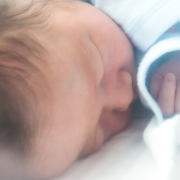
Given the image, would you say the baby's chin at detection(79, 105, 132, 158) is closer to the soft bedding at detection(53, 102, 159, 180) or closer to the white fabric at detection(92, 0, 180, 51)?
the soft bedding at detection(53, 102, 159, 180)

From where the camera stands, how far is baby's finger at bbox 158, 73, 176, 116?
1.67ft

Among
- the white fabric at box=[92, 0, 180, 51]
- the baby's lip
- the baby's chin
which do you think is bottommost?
the baby's chin

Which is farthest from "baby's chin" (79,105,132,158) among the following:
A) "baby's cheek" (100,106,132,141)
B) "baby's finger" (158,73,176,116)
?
"baby's finger" (158,73,176,116)

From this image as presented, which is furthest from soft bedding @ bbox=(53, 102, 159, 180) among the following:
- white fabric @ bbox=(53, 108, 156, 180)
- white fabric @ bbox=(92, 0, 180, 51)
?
white fabric @ bbox=(92, 0, 180, 51)

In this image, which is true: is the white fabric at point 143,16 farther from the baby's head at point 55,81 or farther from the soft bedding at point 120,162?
the soft bedding at point 120,162

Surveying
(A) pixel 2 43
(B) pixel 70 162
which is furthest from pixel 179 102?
(A) pixel 2 43

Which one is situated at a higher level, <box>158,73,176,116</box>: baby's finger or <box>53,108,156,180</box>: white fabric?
<box>158,73,176,116</box>: baby's finger

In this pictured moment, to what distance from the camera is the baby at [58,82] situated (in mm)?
366

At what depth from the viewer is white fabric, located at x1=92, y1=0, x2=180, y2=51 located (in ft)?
1.74

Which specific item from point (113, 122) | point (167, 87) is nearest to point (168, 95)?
point (167, 87)

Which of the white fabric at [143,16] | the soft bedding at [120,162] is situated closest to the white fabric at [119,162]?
the soft bedding at [120,162]

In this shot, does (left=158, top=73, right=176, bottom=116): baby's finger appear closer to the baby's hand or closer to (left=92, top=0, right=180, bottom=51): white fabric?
the baby's hand

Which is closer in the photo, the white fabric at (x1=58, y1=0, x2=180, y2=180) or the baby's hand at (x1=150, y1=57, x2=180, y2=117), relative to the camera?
the white fabric at (x1=58, y1=0, x2=180, y2=180)

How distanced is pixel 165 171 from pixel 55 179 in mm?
214
